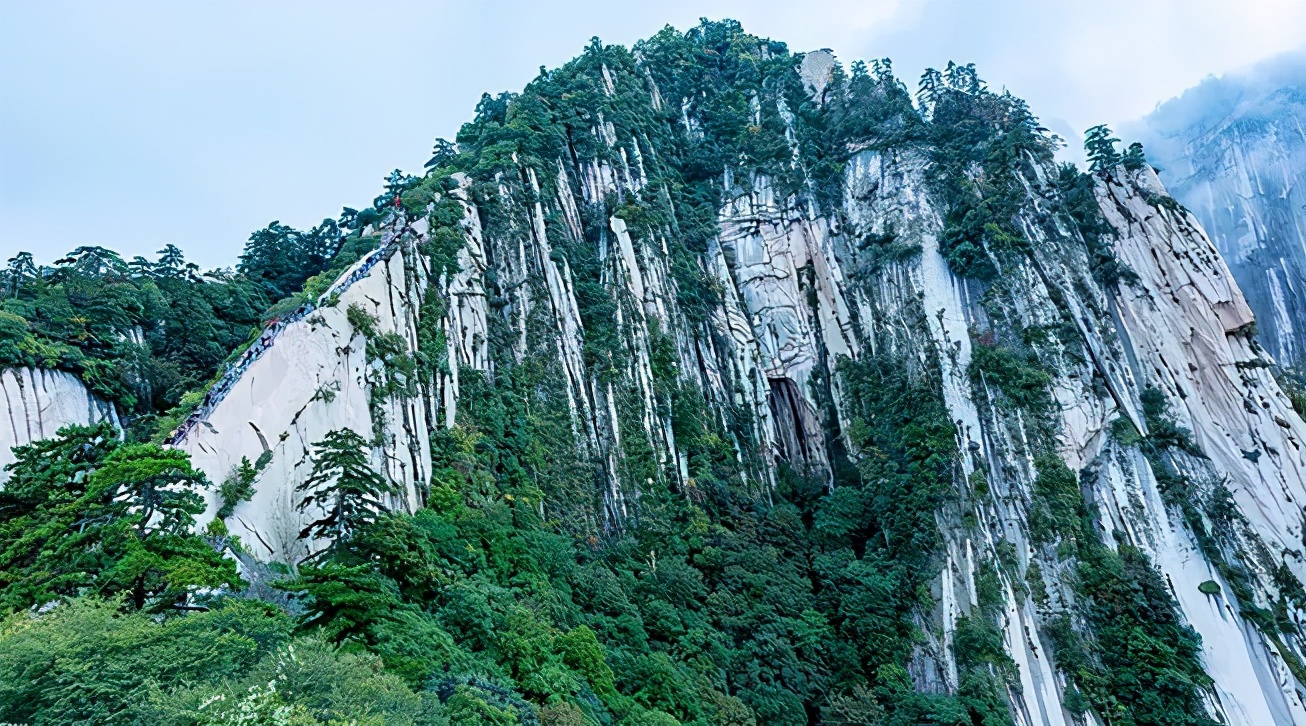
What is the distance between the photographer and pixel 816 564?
24.4 m

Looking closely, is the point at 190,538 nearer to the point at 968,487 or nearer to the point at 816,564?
the point at 816,564

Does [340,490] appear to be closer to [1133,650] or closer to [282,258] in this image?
[282,258]

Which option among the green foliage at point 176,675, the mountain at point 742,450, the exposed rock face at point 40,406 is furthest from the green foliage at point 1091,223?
the exposed rock face at point 40,406

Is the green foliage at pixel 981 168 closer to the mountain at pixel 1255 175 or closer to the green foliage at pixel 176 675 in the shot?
the mountain at pixel 1255 175

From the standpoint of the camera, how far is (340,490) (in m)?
15.1

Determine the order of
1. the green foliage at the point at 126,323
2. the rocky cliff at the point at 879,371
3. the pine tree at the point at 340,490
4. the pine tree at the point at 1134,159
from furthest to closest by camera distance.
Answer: the pine tree at the point at 1134,159 → the rocky cliff at the point at 879,371 → the green foliage at the point at 126,323 → the pine tree at the point at 340,490

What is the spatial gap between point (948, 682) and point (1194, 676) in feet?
21.5

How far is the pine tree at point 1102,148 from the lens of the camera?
3139cm

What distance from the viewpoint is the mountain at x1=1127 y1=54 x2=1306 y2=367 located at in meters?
38.5

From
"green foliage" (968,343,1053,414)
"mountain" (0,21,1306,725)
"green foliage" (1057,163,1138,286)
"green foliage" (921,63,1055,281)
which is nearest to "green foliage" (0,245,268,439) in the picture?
"mountain" (0,21,1306,725)

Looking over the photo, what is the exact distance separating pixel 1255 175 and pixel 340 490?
52.3m

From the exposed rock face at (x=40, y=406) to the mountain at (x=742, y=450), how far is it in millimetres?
3113

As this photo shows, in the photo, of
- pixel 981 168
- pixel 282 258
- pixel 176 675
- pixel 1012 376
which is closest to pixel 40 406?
pixel 176 675

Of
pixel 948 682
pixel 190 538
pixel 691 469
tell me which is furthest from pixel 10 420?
pixel 948 682
